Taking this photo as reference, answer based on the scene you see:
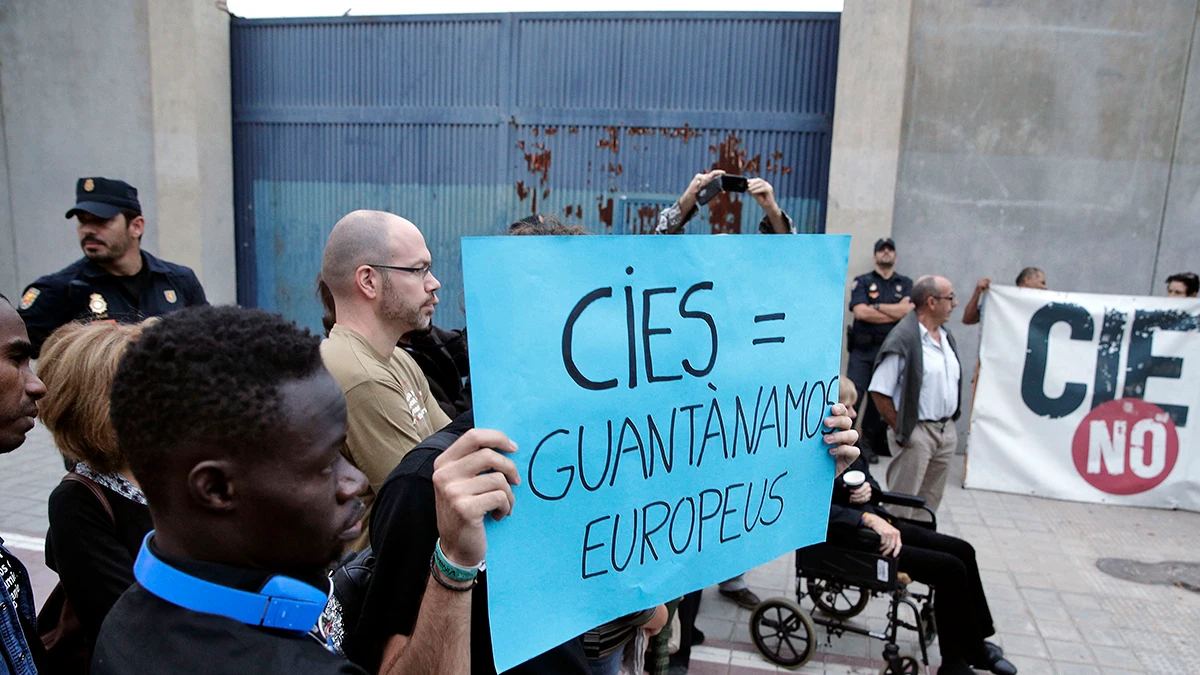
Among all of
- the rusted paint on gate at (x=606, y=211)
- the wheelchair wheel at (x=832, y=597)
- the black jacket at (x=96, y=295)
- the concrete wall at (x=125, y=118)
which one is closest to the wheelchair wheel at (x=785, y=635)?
the wheelchair wheel at (x=832, y=597)

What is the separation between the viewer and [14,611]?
1.49 metres

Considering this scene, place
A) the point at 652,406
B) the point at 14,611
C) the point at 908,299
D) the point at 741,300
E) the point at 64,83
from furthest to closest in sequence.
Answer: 1. the point at 64,83
2. the point at 908,299
3. the point at 741,300
4. the point at 652,406
5. the point at 14,611

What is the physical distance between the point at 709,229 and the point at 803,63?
188cm

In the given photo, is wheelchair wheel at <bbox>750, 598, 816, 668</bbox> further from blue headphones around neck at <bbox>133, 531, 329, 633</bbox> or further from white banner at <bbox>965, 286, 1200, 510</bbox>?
white banner at <bbox>965, 286, 1200, 510</bbox>

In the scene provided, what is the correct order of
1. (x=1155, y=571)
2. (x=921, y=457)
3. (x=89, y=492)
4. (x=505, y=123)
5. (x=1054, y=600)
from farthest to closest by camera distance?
(x=505, y=123) < (x=1155, y=571) < (x=921, y=457) < (x=1054, y=600) < (x=89, y=492)

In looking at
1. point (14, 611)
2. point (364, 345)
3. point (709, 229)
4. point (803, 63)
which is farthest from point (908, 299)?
point (14, 611)

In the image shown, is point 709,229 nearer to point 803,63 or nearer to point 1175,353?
point 803,63

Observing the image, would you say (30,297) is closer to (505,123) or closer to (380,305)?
(380,305)

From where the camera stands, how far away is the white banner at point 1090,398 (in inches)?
258

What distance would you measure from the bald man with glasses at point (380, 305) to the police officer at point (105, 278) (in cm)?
182

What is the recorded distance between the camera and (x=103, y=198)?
3994mm

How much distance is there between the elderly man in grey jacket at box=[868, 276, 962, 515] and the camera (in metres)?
5.00

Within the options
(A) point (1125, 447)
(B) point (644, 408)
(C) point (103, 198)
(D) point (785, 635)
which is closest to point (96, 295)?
(C) point (103, 198)

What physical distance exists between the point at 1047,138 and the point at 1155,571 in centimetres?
412
